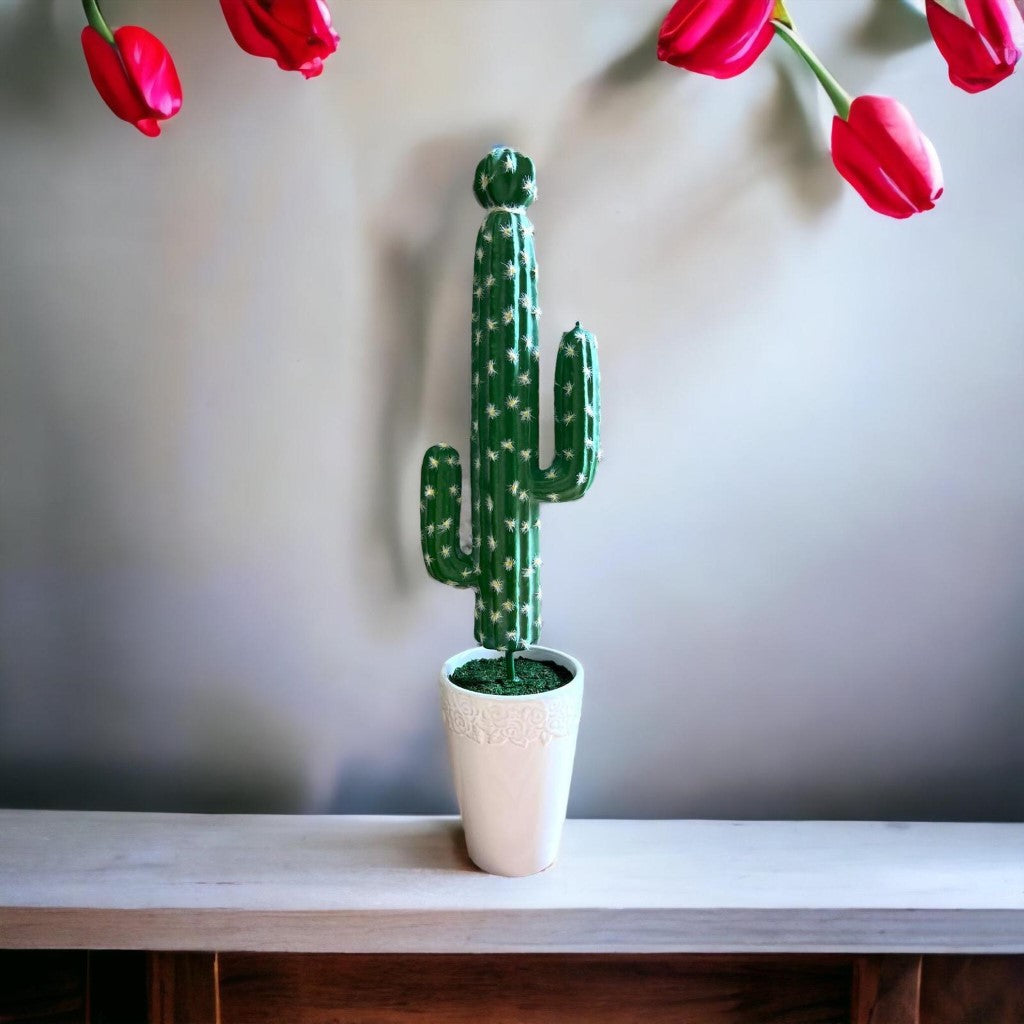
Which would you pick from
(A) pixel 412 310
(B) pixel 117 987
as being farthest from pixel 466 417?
(B) pixel 117 987

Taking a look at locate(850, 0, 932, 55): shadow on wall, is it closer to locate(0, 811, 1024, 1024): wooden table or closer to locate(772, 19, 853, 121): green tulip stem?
locate(772, 19, 853, 121): green tulip stem

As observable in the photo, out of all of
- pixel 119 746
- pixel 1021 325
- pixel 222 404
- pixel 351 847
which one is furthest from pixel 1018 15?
pixel 119 746

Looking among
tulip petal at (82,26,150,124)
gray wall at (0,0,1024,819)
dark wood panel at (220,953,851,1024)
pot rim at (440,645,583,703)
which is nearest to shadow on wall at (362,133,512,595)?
gray wall at (0,0,1024,819)

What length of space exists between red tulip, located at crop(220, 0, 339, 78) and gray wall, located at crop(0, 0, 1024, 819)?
57 mm

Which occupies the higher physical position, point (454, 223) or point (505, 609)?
point (454, 223)

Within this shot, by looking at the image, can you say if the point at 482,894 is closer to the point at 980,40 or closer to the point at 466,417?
the point at 466,417

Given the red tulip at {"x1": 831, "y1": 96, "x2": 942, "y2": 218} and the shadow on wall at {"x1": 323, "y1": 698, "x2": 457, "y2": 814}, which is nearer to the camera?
the red tulip at {"x1": 831, "y1": 96, "x2": 942, "y2": 218}

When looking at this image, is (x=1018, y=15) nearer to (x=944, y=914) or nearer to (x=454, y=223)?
(x=454, y=223)

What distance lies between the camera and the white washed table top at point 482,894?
55cm

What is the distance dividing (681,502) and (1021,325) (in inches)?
13.9

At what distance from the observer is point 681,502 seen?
28.4 inches

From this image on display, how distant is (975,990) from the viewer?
2.02 feet

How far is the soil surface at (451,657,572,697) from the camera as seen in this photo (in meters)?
0.60

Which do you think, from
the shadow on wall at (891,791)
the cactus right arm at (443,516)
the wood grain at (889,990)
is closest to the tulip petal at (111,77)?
the cactus right arm at (443,516)
